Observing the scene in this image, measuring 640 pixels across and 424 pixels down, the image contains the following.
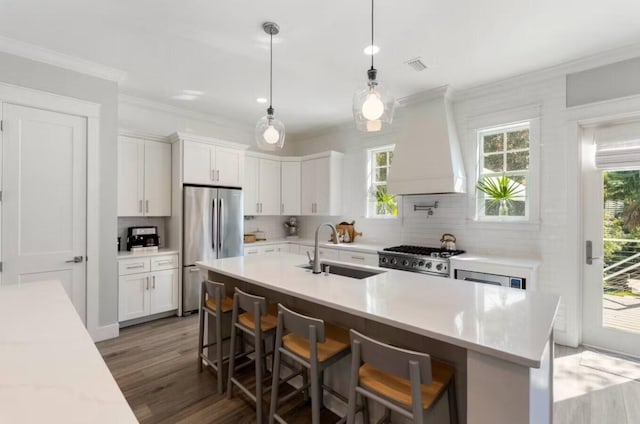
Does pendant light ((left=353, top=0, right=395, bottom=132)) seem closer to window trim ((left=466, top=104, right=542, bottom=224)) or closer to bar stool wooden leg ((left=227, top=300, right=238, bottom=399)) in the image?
bar stool wooden leg ((left=227, top=300, right=238, bottom=399))

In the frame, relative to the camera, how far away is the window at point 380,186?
475 cm

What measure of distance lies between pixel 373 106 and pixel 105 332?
357cm

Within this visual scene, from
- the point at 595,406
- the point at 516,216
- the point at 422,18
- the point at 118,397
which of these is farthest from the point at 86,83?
the point at 595,406

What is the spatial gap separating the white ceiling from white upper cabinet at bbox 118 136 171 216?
79cm

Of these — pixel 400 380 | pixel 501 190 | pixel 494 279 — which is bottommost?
pixel 400 380

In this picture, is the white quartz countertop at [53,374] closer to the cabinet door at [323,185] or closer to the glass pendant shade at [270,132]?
the glass pendant shade at [270,132]

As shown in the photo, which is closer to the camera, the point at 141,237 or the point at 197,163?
the point at 141,237

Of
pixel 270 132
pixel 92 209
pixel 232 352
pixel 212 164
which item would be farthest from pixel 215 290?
pixel 212 164

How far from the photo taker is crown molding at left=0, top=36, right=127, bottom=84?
2.74m

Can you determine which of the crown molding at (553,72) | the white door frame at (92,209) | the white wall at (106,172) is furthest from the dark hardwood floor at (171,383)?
the crown molding at (553,72)

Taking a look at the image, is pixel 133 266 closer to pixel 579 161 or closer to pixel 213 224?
pixel 213 224

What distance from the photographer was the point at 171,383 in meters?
2.49

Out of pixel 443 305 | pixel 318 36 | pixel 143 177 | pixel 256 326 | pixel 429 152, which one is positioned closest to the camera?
pixel 443 305

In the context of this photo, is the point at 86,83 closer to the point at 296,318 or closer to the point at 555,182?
the point at 296,318
